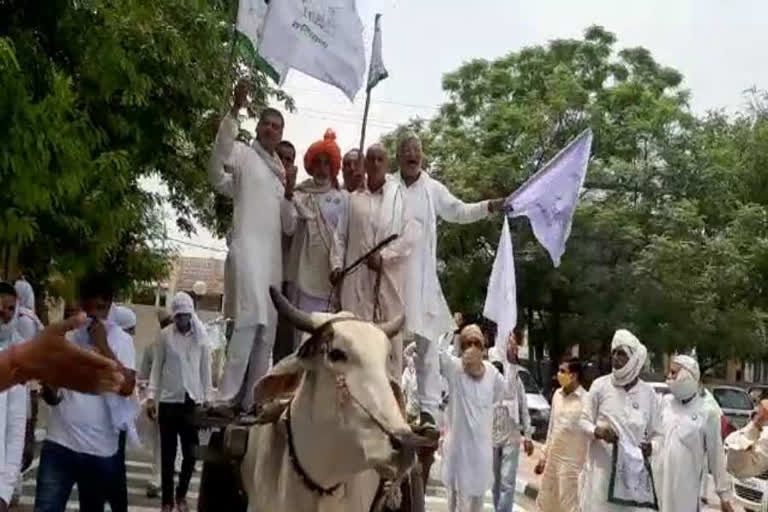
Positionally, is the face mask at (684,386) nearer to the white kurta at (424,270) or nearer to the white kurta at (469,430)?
the white kurta at (469,430)

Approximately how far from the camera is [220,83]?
13.7 m

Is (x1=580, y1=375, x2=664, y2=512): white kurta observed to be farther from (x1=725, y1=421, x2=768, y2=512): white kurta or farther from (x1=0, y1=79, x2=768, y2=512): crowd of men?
(x1=725, y1=421, x2=768, y2=512): white kurta

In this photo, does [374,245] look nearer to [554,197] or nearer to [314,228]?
[314,228]

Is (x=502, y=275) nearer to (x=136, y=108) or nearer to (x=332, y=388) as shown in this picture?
(x=136, y=108)

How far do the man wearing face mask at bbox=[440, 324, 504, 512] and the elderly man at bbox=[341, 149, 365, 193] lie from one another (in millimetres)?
4849

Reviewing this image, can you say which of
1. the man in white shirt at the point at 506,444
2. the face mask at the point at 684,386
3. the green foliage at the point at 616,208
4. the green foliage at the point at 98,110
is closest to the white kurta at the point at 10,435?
the green foliage at the point at 98,110

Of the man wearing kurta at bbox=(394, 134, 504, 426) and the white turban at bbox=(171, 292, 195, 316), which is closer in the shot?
the man wearing kurta at bbox=(394, 134, 504, 426)

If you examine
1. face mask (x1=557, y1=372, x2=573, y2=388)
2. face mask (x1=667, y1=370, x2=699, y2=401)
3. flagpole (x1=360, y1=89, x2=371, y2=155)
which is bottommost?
face mask (x1=557, y1=372, x2=573, y2=388)

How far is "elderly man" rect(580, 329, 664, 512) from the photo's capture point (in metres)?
10.0

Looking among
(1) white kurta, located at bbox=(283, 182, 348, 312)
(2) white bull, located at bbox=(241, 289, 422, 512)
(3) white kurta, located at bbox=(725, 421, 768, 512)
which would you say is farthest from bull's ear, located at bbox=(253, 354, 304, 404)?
(3) white kurta, located at bbox=(725, 421, 768, 512)

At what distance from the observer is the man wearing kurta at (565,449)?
12.1 meters

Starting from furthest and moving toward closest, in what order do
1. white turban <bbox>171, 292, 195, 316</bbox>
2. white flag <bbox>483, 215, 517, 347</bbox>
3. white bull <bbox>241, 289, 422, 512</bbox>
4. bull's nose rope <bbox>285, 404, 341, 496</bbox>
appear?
white turban <bbox>171, 292, 195, 316</bbox> → white flag <bbox>483, 215, 517, 347</bbox> → bull's nose rope <bbox>285, 404, 341, 496</bbox> → white bull <bbox>241, 289, 422, 512</bbox>

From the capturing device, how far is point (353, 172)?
7738mm

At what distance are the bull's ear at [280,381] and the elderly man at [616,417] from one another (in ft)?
14.2
